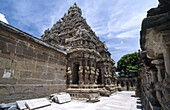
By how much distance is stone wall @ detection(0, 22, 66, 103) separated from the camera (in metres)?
4.37

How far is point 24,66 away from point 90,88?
4.91 m

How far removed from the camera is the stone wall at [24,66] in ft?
14.3

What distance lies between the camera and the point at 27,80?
5238 mm

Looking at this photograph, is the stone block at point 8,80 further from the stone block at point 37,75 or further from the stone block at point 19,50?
the stone block at point 19,50

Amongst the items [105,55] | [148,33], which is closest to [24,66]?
[148,33]

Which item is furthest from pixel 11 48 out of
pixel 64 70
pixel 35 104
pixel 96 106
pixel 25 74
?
pixel 96 106

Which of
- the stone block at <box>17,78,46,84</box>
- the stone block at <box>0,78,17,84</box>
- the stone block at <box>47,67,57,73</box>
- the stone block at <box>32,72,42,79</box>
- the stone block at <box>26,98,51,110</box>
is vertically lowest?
the stone block at <box>26,98,51,110</box>

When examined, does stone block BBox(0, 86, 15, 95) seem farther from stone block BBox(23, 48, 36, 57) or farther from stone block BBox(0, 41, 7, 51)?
stone block BBox(23, 48, 36, 57)

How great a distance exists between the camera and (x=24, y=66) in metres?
5.19

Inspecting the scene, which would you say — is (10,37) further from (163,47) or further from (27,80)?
(163,47)

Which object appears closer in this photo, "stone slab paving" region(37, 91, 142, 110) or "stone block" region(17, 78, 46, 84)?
"stone block" region(17, 78, 46, 84)

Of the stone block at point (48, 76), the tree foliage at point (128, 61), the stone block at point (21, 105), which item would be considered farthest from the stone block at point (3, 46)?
the tree foliage at point (128, 61)

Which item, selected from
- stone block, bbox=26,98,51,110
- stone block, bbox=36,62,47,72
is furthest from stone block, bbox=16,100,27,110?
stone block, bbox=36,62,47,72

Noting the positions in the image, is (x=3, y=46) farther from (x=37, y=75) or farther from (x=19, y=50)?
(x=37, y=75)
